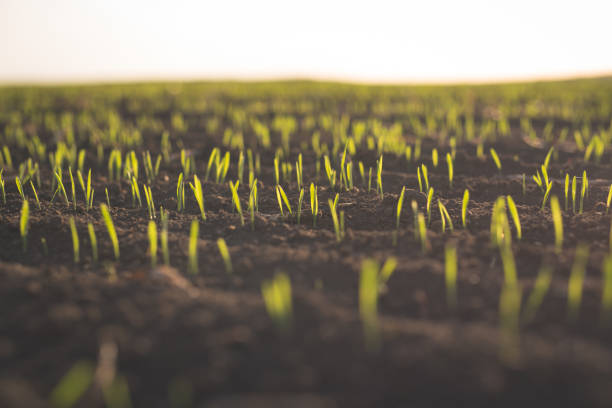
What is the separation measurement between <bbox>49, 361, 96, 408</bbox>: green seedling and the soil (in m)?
0.02

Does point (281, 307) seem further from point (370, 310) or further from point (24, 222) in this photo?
point (24, 222)

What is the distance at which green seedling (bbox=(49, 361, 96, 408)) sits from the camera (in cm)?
83

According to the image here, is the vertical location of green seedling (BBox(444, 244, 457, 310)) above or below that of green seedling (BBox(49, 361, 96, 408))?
above

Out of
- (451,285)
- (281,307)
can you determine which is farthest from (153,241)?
(451,285)

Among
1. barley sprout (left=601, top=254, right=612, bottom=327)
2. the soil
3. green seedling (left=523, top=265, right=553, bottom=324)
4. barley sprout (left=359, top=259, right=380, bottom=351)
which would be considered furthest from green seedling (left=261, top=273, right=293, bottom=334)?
barley sprout (left=601, top=254, right=612, bottom=327)

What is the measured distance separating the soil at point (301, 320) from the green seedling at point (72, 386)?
0.02 m

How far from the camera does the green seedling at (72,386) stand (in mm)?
833

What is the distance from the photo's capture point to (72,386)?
841 millimetres

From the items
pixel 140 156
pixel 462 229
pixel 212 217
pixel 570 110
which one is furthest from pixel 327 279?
pixel 570 110

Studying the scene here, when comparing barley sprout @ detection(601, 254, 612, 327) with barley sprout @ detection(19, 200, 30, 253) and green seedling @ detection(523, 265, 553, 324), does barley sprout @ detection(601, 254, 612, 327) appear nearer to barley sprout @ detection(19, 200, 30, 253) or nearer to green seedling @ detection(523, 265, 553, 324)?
green seedling @ detection(523, 265, 553, 324)

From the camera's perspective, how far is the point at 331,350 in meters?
0.97

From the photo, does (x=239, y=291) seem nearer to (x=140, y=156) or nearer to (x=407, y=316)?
(x=407, y=316)

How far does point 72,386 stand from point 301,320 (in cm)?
49

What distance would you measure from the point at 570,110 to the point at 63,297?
17.6ft
